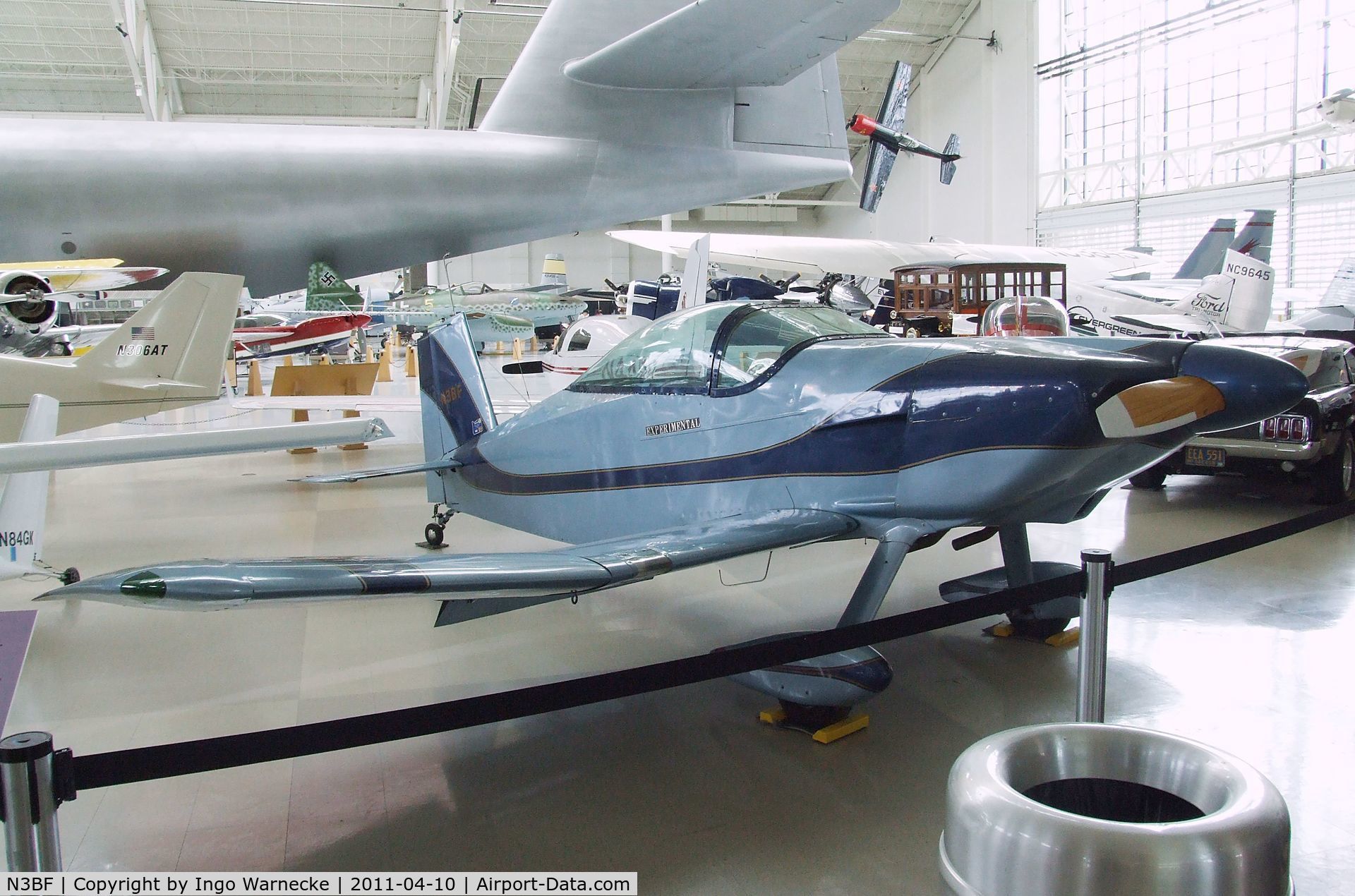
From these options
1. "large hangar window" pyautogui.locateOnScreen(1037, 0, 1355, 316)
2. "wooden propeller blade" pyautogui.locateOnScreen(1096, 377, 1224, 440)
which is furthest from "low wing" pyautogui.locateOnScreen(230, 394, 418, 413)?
"large hangar window" pyautogui.locateOnScreen(1037, 0, 1355, 316)

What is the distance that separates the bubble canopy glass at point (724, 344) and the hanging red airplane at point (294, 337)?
1194 centimetres

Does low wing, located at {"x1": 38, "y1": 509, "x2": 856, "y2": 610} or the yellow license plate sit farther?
the yellow license plate

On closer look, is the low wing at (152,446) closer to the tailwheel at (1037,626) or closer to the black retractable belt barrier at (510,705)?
the black retractable belt barrier at (510,705)

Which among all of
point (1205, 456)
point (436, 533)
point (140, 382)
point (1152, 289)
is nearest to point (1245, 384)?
point (1205, 456)

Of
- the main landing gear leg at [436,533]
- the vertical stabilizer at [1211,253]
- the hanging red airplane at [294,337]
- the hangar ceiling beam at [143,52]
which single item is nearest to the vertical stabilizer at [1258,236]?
the vertical stabilizer at [1211,253]

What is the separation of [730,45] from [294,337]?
1327 centimetres

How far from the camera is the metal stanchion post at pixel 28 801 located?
1404 mm

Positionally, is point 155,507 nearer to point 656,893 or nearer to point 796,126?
point 796,126

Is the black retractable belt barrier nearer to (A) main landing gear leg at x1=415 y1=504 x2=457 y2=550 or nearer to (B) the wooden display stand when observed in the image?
(A) main landing gear leg at x1=415 y1=504 x2=457 y2=550

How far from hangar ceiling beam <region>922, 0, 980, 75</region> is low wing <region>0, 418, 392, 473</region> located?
30.7 m

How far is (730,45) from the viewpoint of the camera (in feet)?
13.5

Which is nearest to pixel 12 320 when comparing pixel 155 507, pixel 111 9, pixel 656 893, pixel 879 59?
pixel 155 507

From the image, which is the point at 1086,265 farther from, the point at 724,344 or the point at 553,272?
the point at 553,272

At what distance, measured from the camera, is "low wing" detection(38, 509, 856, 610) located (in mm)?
1909
